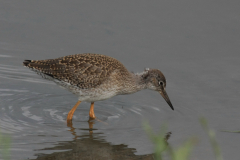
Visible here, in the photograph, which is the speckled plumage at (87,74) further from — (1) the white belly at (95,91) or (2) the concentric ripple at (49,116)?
(2) the concentric ripple at (49,116)

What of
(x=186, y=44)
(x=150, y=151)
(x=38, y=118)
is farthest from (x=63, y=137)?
(x=186, y=44)

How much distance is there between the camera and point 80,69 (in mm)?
10305

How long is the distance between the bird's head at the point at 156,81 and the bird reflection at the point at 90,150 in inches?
76.2

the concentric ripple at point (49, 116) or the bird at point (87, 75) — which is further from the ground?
the bird at point (87, 75)

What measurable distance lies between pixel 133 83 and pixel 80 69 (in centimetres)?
153

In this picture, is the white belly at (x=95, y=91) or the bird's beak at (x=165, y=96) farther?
the bird's beak at (x=165, y=96)

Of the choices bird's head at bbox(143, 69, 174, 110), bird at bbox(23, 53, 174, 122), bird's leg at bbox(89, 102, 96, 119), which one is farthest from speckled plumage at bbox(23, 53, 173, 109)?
bird's head at bbox(143, 69, 174, 110)

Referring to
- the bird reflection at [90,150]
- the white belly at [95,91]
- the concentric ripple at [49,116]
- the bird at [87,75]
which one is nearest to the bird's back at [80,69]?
the bird at [87,75]

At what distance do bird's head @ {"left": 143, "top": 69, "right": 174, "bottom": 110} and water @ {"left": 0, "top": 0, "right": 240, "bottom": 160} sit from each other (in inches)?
18.3

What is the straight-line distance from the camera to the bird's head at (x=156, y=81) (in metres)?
11.0

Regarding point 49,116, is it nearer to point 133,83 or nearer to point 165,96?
point 133,83

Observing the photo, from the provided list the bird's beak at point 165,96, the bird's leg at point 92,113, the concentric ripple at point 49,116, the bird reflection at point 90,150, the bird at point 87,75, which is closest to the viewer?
the bird reflection at point 90,150

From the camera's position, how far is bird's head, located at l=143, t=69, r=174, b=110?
11.0m

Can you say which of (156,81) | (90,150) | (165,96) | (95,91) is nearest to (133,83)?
A: (156,81)
